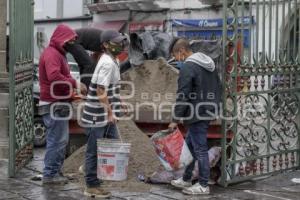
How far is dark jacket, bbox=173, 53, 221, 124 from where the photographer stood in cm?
721

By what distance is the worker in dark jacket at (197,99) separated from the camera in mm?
7228

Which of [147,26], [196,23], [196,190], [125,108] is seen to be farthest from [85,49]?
[147,26]

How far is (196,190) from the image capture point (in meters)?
7.44

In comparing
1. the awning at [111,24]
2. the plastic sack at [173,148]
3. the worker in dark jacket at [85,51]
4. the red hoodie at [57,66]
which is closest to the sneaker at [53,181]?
the red hoodie at [57,66]

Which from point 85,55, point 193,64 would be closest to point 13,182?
point 85,55

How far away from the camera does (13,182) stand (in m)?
8.03

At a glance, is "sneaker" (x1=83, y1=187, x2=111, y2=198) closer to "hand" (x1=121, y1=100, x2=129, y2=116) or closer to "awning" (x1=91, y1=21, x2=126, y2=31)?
"hand" (x1=121, y1=100, x2=129, y2=116)

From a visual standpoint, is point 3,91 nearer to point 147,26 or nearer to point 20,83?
point 20,83

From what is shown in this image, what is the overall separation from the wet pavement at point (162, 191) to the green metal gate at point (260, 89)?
20 cm

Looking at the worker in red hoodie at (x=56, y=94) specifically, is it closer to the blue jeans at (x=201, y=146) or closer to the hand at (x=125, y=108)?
the hand at (x=125, y=108)

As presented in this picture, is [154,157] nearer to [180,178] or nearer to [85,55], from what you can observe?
[180,178]

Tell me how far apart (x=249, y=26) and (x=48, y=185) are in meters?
3.24

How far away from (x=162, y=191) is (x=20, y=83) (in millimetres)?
2494

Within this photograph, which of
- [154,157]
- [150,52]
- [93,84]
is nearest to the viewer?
[93,84]
